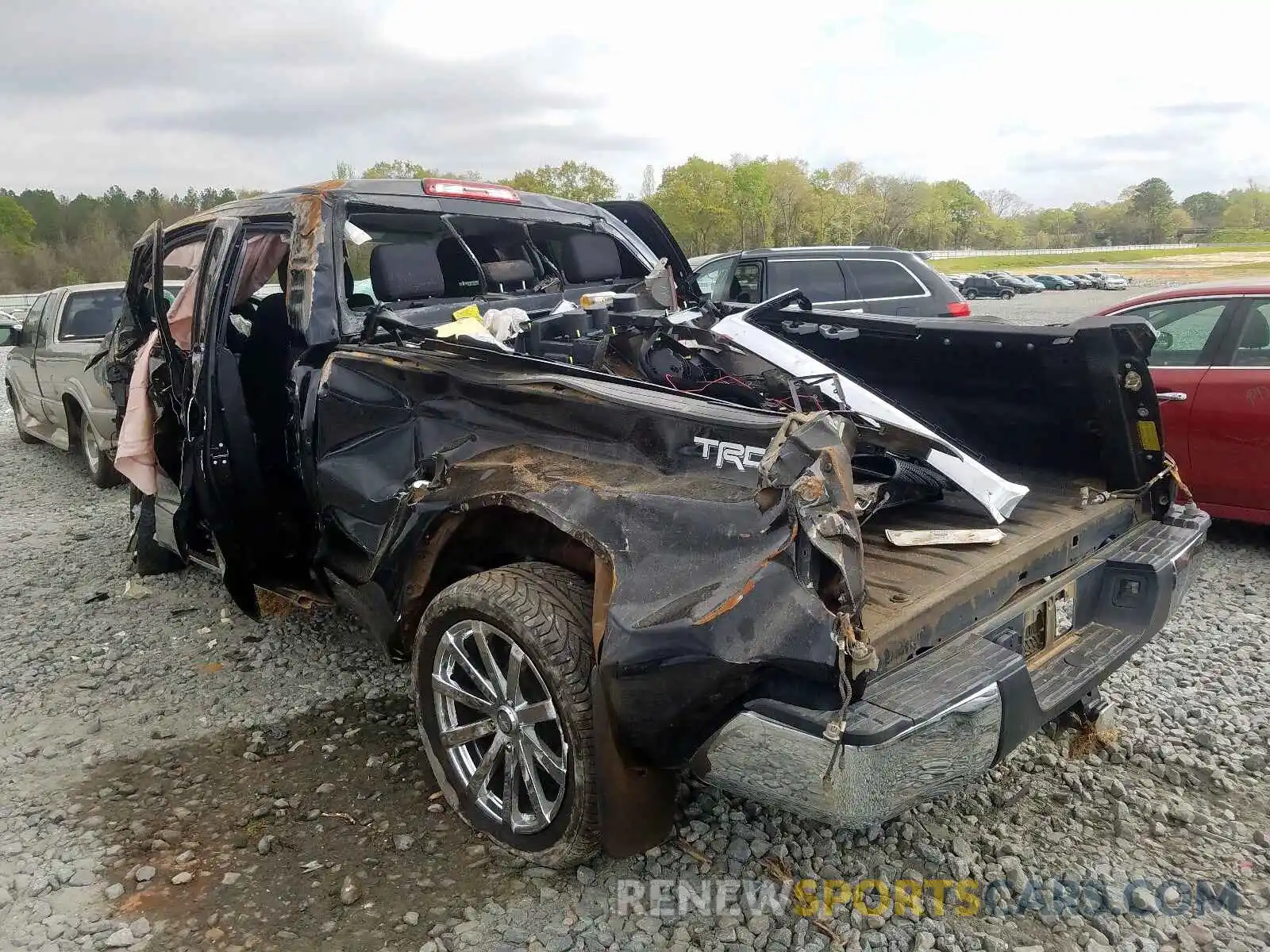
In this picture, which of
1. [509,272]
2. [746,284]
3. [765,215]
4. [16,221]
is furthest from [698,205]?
[509,272]

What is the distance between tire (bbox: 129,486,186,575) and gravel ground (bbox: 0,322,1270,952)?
0.95 metres

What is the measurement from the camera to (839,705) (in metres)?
1.95

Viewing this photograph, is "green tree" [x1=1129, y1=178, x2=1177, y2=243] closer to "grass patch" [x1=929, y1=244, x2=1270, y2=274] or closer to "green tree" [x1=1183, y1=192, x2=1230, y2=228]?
"green tree" [x1=1183, y1=192, x2=1230, y2=228]

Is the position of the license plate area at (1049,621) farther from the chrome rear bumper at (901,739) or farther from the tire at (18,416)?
the tire at (18,416)

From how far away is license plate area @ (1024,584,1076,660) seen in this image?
2562 mm

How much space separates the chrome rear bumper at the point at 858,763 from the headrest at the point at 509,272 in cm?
270

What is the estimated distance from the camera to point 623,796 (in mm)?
2309

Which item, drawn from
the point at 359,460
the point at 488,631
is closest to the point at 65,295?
the point at 359,460

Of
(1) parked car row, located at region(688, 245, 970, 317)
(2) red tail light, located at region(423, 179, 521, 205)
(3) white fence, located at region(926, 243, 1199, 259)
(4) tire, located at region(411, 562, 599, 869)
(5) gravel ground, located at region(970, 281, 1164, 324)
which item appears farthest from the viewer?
(3) white fence, located at region(926, 243, 1199, 259)

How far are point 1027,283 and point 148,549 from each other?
159 feet

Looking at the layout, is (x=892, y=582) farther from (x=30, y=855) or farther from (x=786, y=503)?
(x=30, y=855)

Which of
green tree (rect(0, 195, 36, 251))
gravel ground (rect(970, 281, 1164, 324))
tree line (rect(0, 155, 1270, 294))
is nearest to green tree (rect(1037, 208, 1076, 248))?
tree line (rect(0, 155, 1270, 294))

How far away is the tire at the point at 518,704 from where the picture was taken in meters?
2.34

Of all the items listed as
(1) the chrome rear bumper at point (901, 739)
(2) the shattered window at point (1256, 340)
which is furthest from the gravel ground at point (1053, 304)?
(1) the chrome rear bumper at point (901, 739)
